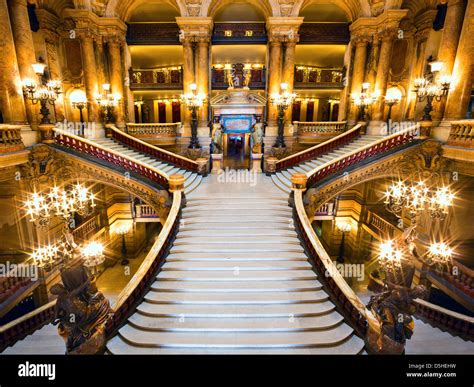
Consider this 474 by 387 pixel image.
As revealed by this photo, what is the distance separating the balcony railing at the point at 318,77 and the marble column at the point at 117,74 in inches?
397

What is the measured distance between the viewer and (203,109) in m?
14.4

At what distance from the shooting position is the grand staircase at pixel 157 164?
10.6 meters

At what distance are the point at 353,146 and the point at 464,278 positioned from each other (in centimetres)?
693

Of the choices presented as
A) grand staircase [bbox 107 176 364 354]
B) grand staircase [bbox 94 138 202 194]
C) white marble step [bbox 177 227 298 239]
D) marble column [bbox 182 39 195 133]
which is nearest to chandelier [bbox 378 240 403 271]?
grand staircase [bbox 107 176 364 354]

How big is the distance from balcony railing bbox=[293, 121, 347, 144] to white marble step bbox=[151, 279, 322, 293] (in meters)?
9.93

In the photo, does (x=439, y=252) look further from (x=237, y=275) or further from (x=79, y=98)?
(x=79, y=98)

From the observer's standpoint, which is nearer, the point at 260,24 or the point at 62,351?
the point at 62,351

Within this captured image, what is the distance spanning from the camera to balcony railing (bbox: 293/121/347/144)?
568 inches

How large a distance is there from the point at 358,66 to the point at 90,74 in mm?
14237

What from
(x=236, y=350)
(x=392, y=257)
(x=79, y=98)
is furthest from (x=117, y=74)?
(x=392, y=257)
